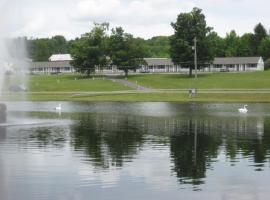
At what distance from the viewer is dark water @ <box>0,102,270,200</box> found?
17.8m

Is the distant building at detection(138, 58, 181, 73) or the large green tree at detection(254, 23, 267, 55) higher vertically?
the large green tree at detection(254, 23, 267, 55)

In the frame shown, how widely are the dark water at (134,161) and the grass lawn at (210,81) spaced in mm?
62816

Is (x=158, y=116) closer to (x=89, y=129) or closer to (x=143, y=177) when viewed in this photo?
(x=89, y=129)

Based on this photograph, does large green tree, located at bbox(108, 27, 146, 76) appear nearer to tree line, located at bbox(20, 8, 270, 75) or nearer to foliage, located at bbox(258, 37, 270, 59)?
tree line, located at bbox(20, 8, 270, 75)

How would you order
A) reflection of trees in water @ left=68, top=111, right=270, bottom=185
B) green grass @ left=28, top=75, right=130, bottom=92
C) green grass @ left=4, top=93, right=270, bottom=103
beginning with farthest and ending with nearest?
green grass @ left=28, top=75, right=130, bottom=92, green grass @ left=4, top=93, right=270, bottom=103, reflection of trees in water @ left=68, top=111, right=270, bottom=185

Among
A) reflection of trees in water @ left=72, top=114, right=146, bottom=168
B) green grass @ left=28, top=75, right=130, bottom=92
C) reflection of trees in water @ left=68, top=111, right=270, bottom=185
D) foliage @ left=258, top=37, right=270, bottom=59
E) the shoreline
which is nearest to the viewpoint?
reflection of trees in water @ left=68, top=111, right=270, bottom=185

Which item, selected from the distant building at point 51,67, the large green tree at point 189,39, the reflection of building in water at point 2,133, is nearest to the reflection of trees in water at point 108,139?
the reflection of building in water at point 2,133

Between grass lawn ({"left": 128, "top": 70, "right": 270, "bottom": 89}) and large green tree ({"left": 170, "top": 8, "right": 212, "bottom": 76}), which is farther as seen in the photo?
large green tree ({"left": 170, "top": 8, "right": 212, "bottom": 76})

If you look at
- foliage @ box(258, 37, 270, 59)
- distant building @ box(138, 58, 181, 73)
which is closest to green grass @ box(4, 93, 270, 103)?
distant building @ box(138, 58, 181, 73)

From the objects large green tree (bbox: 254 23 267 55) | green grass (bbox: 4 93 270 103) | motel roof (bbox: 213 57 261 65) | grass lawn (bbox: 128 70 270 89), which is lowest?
green grass (bbox: 4 93 270 103)

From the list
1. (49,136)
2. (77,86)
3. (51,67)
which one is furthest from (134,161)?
(51,67)

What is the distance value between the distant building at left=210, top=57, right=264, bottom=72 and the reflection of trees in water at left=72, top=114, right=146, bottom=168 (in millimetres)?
114325

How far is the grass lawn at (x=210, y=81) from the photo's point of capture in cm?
10279

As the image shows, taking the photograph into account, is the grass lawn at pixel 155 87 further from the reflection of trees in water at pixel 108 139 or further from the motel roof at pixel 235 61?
the reflection of trees in water at pixel 108 139
